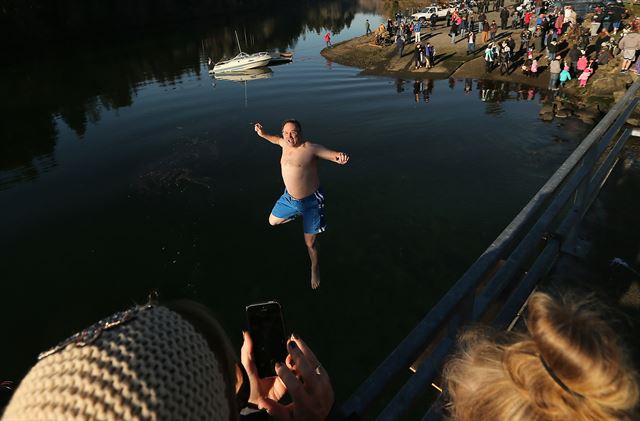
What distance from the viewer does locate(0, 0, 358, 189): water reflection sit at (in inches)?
626

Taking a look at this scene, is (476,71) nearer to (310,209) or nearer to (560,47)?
(560,47)

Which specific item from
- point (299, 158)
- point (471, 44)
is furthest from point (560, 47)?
point (299, 158)

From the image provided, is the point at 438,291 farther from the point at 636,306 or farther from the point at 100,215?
the point at 100,215

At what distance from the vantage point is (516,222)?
240 cm

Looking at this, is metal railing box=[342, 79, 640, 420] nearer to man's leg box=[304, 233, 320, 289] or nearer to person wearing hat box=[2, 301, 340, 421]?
person wearing hat box=[2, 301, 340, 421]

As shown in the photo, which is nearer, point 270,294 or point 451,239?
point 270,294

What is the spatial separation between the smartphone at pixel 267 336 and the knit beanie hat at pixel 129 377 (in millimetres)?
854

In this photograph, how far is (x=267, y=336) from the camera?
209cm

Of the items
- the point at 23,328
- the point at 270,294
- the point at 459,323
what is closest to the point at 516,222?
the point at 459,323

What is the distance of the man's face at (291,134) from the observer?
596cm

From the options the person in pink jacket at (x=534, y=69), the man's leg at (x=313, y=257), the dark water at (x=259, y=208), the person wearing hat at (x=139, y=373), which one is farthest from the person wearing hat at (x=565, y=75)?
the person wearing hat at (x=139, y=373)

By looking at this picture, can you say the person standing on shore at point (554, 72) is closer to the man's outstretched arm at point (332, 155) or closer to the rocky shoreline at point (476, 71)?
Result: the rocky shoreline at point (476, 71)

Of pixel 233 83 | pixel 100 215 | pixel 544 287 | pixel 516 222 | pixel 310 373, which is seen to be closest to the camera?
pixel 310 373

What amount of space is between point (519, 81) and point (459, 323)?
22882mm
